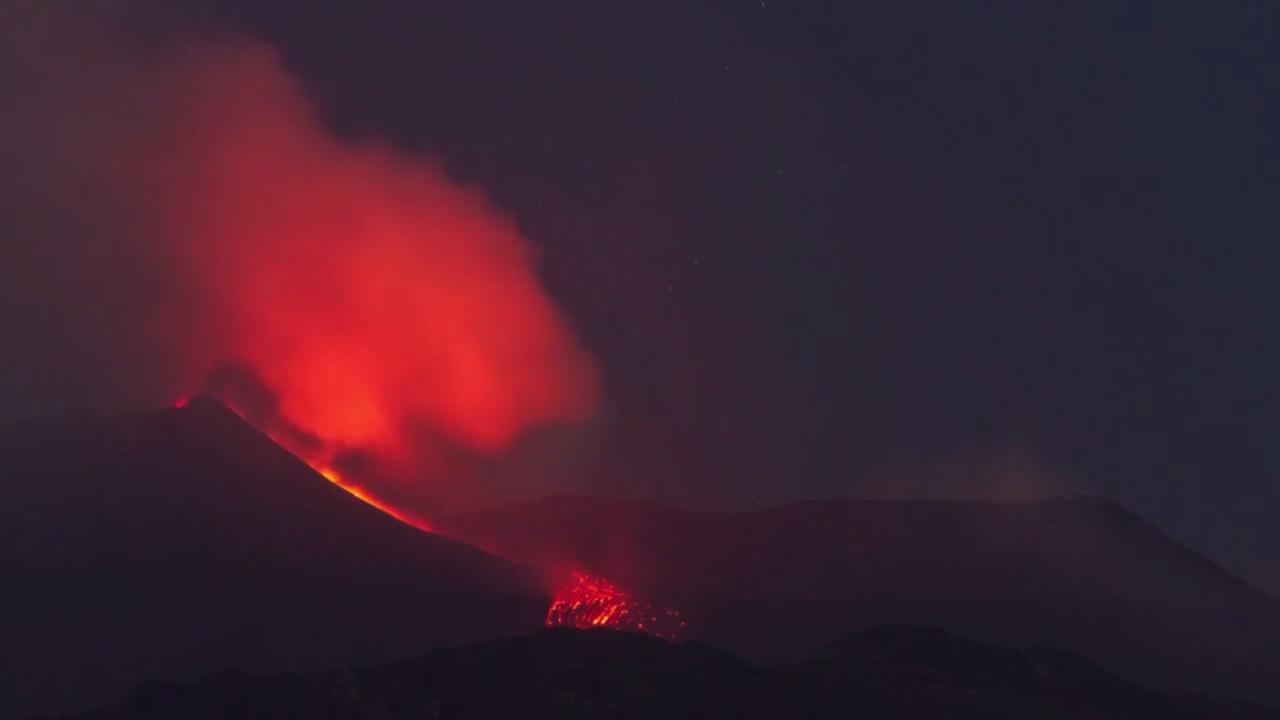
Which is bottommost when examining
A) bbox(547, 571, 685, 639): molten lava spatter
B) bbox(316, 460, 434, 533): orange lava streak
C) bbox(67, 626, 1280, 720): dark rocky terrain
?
bbox(67, 626, 1280, 720): dark rocky terrain

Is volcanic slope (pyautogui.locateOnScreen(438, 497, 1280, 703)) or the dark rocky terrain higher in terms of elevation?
volcanic slope (pyautogui.locateOnScreen(438, 497, 1280, 703))

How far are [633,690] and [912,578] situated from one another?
25216 mm

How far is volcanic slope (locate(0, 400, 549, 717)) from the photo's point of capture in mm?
36938

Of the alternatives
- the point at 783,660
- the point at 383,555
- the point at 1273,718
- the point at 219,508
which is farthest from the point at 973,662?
the point at 219,508

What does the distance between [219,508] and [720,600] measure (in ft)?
60.0

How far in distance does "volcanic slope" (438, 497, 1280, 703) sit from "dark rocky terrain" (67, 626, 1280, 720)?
768 cm

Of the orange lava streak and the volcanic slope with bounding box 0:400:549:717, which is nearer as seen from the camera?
the volcanic slope with bounding box 0:400:549:717

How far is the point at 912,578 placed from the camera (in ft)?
175

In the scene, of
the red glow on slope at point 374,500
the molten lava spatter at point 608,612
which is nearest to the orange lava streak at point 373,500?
the red glow on slope at point 374,500

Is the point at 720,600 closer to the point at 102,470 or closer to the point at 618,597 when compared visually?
the point at 618,597

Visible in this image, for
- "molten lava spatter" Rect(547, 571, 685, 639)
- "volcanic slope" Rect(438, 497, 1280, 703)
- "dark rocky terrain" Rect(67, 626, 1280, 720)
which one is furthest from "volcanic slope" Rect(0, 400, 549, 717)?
"volcanic slope" Rect(438, 497, 1280, 703)

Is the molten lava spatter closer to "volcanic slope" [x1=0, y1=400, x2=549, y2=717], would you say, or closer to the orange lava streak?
"volcanic slope" [x1=0, y1=400, x2=549, y2=717]

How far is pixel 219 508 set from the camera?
45.8 meters

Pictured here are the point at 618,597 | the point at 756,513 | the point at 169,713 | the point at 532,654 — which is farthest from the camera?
the point at 756,513
